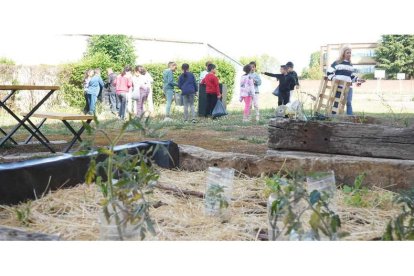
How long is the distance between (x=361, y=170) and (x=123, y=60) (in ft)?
20.1

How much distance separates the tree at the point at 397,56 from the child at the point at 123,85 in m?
3.52

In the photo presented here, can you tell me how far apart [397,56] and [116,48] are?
3951 millimetres

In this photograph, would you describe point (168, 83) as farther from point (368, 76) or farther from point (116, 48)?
point (368, 76)

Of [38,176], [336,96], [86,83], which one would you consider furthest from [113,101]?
[38,176]

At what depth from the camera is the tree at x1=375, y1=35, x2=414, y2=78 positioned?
7.05 meters

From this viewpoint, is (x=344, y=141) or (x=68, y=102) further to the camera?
(x=68, y=102)

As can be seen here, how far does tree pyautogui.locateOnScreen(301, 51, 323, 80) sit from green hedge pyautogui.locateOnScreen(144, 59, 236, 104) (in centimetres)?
299

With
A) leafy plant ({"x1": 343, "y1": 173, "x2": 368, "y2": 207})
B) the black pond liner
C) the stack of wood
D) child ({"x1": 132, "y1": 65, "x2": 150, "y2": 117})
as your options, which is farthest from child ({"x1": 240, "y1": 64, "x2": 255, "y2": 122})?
the black pond liner

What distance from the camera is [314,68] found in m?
7.90

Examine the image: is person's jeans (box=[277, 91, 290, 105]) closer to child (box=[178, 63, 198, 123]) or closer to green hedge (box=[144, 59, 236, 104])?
child (box=[178, 63, 198, 123])

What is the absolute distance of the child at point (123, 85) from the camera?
8.30 meters

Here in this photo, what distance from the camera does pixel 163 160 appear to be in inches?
141
